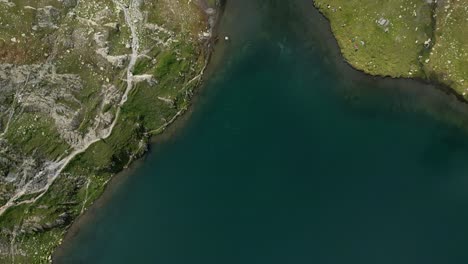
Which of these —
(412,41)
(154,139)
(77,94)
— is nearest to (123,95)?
(77,94)

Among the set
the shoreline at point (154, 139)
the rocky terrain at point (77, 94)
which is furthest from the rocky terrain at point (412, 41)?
the rocky terrain at point (77, 94)

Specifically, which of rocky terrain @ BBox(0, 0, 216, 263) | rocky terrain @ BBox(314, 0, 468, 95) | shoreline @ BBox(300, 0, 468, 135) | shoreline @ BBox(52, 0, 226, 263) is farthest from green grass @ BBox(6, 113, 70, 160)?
rocky terrain @ BBox(314, 0, 468, 95)

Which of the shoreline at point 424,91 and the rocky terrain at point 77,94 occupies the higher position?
the shoreline at point 424,91

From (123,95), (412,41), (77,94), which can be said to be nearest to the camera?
(77,94)

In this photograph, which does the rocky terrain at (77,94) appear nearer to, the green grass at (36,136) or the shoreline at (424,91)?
the green grass at (36,136)

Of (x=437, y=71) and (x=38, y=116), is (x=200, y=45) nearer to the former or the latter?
(x=38, y=116)

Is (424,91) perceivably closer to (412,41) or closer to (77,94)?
(412,41)
